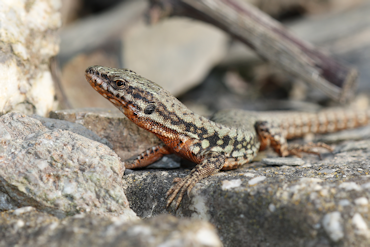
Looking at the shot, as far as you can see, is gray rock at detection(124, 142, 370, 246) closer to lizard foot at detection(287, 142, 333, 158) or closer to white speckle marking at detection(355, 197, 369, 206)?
white speckle marking at detection(355, 197, 369, 206)

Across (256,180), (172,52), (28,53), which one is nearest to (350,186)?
(256,180)

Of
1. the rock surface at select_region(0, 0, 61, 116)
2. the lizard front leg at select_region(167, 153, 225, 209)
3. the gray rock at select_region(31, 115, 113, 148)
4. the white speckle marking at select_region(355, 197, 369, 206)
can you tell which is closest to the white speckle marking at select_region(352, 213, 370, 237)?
the white speckle marking at select_region(355, 197, 369, 206)

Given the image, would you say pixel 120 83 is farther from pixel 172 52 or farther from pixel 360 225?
pixel 172 52

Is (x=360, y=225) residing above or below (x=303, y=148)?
below

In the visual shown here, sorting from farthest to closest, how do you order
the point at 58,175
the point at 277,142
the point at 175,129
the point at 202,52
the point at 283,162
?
the point at 202,52 → the point at 277,142 → the point at 283,162 → the point at 175,129 → the point at 58,175

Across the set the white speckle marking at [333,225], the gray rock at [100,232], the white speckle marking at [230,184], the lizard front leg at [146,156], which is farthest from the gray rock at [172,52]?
the white speckle marking at [333,225]

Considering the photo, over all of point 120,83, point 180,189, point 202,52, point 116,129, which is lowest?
point 180,189
